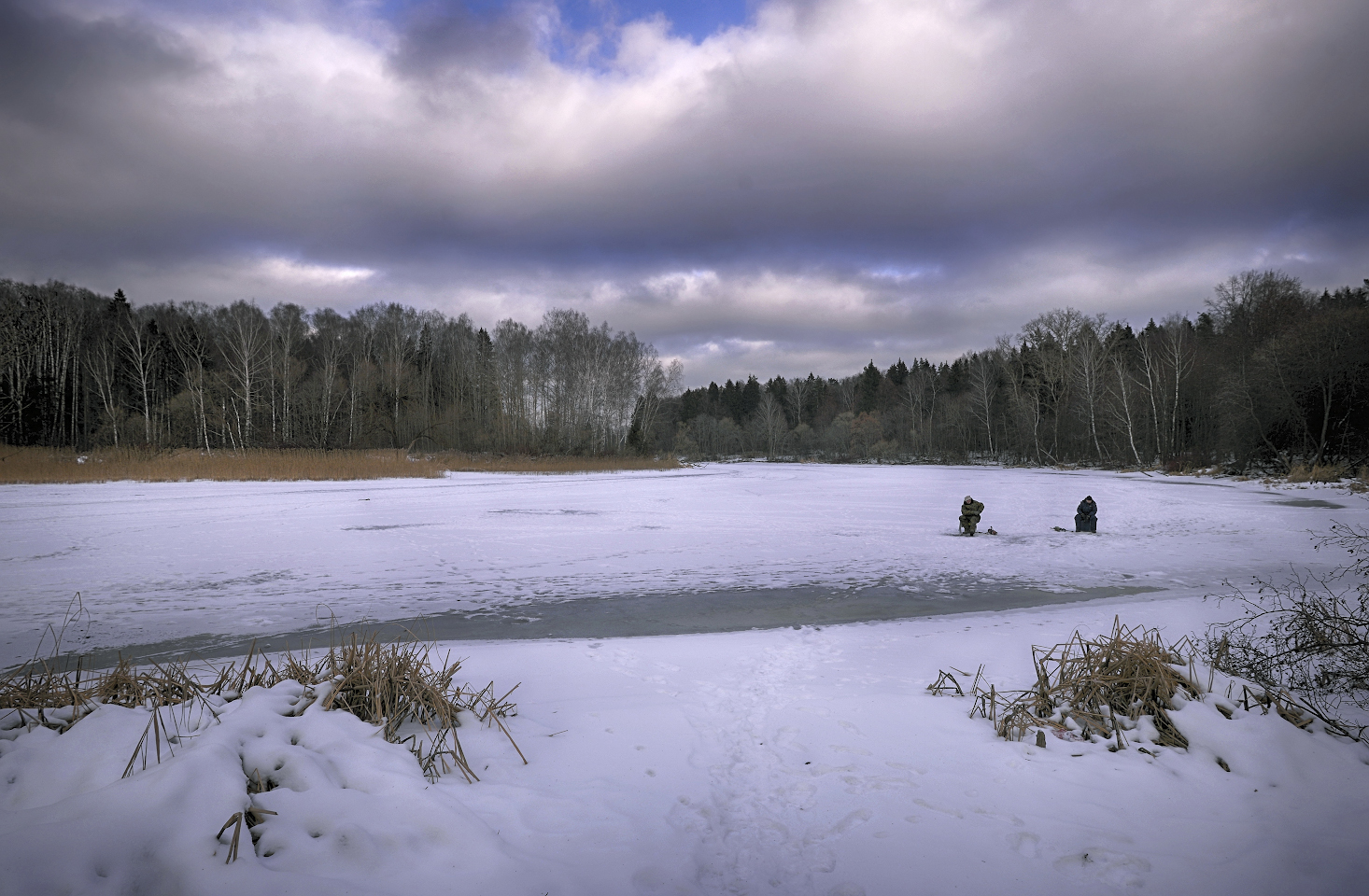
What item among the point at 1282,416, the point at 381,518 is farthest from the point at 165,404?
the point at 1282,416

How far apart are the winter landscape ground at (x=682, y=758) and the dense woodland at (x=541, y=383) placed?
23.4m

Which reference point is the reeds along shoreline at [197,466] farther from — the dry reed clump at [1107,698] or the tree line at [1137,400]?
the tree line at [1137,400]

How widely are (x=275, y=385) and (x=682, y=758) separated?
42.9 meters

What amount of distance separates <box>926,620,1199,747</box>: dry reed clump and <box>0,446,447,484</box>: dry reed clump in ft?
81.1

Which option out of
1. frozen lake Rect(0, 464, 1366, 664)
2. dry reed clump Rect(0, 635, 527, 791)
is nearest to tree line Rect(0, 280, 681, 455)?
frozen lake Rect(0, 464, 1366, 664)

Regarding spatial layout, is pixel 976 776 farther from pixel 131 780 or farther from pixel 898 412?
pixel 898 412

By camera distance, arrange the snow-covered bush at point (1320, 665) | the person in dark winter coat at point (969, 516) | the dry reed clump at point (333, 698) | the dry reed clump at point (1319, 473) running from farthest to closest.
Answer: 1. the dry reed clump at point (1319, 473)
2. the person in dark winter coat at point (969, 516)
3. the snow-covered bush at point (1320, 665)
4. the dry reed clump at point (333, 698)

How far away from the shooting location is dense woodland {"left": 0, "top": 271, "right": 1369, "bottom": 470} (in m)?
25.4

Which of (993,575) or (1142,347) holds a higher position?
(1142,347)

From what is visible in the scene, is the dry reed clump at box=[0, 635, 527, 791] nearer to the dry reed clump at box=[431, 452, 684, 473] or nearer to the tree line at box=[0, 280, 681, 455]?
the dry reed clump at box=[431, 452, 684, 473]

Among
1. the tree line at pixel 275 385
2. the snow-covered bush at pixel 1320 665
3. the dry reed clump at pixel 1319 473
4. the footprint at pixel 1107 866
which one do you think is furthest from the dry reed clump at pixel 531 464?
the footprint at pixel 1107 866

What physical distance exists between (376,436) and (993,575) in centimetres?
4133

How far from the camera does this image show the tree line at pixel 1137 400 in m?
23.8

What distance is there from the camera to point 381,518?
12.8m
